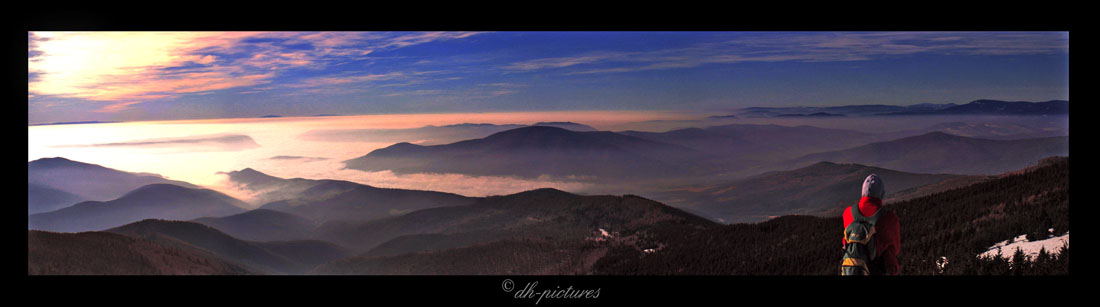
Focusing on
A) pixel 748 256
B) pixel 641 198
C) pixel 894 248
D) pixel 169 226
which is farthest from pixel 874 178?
pixel 169 226

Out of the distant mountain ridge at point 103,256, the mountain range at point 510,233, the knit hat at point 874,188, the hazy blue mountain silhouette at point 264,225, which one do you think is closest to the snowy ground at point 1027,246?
the knit hat at point 874,188

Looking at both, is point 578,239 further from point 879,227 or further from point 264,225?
point 879,227

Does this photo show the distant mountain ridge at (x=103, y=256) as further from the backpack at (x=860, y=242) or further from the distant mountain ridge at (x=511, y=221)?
the backpack at (x=860, y=242)

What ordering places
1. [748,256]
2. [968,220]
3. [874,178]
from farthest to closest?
[748,256] < [968,220] < [874,178]

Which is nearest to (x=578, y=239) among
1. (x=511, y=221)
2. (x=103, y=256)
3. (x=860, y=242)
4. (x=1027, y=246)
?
(x=511, y=221)

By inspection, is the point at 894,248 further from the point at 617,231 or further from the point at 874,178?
the point at 617,231

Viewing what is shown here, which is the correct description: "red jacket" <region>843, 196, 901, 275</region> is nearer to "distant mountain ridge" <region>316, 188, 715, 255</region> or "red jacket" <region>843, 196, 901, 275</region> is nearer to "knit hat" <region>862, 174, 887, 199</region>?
"knit hat" <region>862, 174, 887, 199</region>
